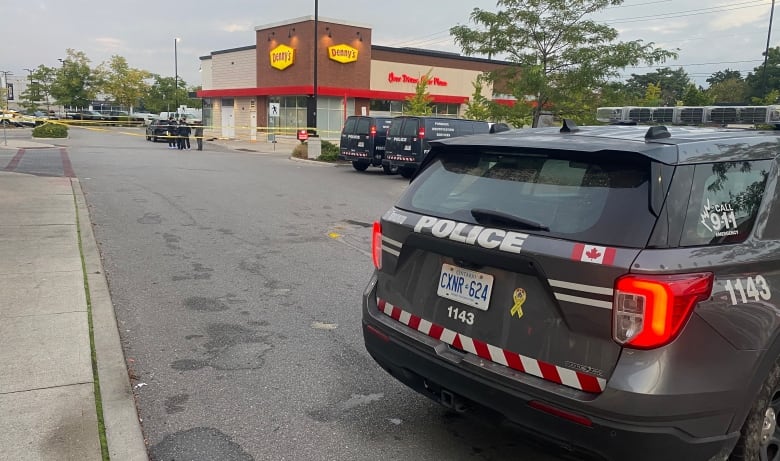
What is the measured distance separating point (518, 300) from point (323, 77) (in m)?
38.1

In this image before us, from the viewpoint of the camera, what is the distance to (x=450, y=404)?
9.70 ft

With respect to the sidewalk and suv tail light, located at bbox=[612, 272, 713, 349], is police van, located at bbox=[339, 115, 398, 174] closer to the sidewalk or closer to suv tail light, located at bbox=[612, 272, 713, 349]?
the sidewalk

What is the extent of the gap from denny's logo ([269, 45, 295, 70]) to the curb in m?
35.4

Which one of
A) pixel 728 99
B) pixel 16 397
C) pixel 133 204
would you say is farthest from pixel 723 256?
pixel 728 99

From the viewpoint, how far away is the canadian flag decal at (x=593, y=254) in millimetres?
2367

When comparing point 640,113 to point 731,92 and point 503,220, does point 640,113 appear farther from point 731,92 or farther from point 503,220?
point 731,92

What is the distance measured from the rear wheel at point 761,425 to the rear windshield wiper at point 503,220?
1212mm

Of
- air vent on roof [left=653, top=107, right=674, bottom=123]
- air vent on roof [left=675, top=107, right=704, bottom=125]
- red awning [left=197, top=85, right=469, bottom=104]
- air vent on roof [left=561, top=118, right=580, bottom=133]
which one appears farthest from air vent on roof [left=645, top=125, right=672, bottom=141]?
red awning [left=197, top=85, right=469, bottom=104]

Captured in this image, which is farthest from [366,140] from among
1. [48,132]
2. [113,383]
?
[48,132]

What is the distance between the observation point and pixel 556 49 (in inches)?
781

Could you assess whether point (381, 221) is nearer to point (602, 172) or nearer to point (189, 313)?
point (602, 172)

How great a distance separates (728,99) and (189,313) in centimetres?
6916

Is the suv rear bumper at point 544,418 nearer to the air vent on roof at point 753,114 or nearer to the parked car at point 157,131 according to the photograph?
the air vent on roof at point 753,114

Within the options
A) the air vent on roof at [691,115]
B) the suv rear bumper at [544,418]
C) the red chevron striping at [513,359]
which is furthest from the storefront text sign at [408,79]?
the suv rear bumper at [544,418]
